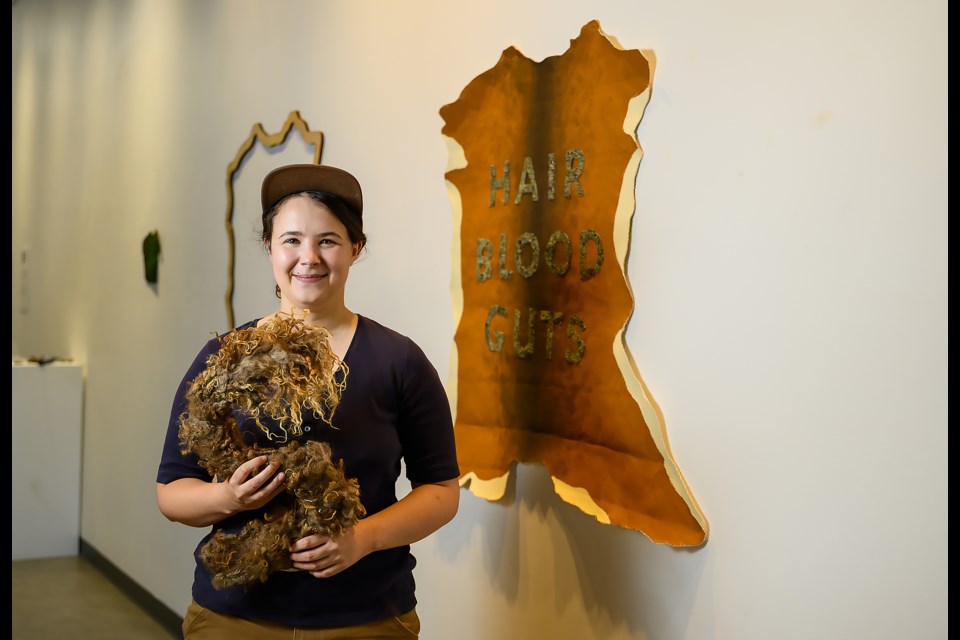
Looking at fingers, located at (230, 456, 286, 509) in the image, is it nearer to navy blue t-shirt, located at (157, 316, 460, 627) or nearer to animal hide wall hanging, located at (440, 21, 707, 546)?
navy blue t-shirt, located at (157, 316, 460, 627)

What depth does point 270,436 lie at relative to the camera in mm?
1398

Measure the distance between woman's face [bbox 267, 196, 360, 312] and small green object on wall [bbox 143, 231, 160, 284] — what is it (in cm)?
289

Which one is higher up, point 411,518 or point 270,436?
point 270,436

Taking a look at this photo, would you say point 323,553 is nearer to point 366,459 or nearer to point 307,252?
point 366,459

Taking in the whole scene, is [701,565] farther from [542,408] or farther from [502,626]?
[502,626]

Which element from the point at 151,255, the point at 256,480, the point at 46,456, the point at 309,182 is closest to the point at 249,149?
the point at 151,255

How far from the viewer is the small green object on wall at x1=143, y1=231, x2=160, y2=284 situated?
13.9 feet

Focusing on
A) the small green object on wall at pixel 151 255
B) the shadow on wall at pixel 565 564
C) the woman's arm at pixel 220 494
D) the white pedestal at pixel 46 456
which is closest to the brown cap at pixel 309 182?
the woman's arm at pixel 220 494

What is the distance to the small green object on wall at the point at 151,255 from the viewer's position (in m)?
4.23

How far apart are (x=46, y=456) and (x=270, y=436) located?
4254 mm

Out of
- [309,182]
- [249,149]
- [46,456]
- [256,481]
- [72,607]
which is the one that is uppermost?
[249,149]

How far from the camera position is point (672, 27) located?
1.81m

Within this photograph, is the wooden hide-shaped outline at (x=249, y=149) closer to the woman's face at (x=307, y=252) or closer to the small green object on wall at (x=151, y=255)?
the small green object on wall at (x=151, y=255)
